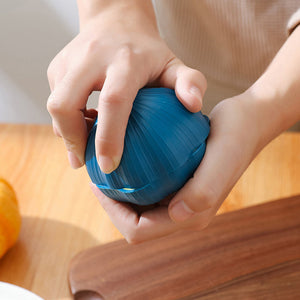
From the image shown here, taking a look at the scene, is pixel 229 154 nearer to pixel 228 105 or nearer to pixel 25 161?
pixel 228 105

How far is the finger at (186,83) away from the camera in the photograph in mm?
527

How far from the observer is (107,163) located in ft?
1.62

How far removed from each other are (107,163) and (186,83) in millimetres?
150

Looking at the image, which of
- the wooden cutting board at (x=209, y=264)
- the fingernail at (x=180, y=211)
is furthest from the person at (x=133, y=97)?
the wooden cutting board at (x=209, y=264)

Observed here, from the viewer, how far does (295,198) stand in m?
0.84

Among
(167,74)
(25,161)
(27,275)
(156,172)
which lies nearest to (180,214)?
(156,172)

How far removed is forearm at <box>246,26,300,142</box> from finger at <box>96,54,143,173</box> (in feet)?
0.71

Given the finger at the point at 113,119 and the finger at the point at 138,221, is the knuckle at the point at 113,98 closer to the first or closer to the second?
the finger at the point at 113,119

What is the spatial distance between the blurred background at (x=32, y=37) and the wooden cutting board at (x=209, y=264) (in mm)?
1149

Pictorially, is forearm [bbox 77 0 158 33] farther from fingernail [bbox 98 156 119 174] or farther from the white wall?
the white wall

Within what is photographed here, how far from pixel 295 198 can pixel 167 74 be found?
1.32 feet

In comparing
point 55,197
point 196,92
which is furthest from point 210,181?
point 55,197

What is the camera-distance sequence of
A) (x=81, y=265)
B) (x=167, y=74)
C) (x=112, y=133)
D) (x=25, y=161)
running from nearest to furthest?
(x=112, y=133), (x=167, y=74), (x=81, y=265), (x=25, y=161)

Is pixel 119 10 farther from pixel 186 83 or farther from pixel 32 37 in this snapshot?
pixel 32 37
